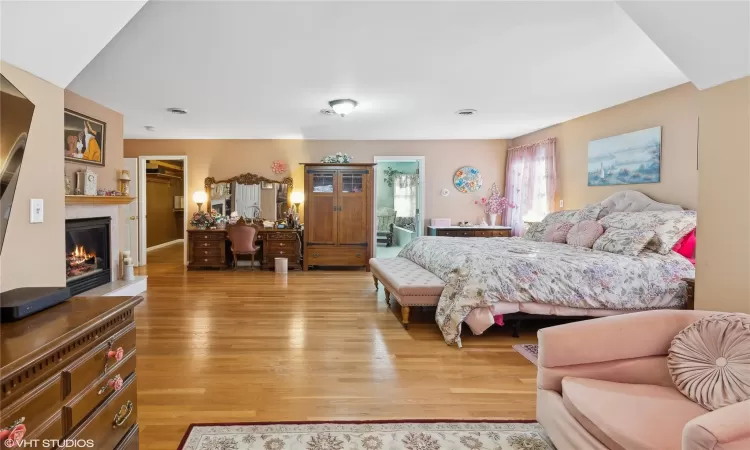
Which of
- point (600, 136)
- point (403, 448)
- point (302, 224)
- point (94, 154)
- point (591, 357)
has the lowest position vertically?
point (403, 448)

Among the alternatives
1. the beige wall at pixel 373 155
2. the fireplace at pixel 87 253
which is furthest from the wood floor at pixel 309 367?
the beige wall at pixel 373 155

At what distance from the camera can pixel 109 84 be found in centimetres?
381

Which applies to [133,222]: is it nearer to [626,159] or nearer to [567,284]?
[567,284]

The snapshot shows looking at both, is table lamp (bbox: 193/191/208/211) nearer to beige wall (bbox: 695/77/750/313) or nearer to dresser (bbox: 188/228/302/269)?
dresser (bbox: 188/228/302/269)

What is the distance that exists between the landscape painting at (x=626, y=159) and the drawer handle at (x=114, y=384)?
493 cm

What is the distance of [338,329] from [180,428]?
165 centimetres

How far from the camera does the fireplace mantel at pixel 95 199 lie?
3870 millimetres

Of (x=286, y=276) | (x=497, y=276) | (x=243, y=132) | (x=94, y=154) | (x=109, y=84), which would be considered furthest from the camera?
(x=243, y=132)

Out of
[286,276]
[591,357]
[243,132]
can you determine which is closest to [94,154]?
[243,132]

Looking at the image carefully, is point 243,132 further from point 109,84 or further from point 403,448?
point 403,448

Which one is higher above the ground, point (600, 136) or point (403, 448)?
point (600, 136)

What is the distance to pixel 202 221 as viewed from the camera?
265 inches

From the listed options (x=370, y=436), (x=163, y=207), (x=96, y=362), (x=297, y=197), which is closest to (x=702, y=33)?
(x=370, y=436)

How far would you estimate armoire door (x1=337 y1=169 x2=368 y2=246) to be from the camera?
258 inches
